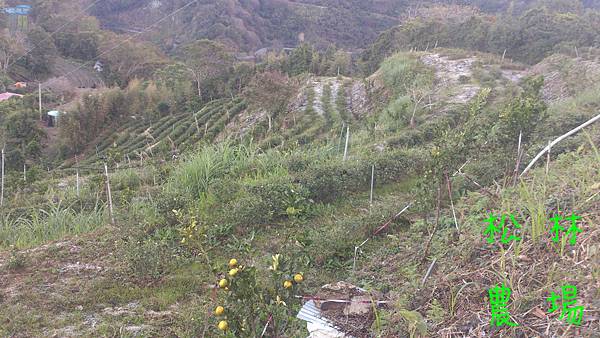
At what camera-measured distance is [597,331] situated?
1.46m

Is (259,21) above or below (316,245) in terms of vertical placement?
below

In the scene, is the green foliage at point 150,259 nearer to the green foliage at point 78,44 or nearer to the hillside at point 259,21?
the green foliage at point 78,44

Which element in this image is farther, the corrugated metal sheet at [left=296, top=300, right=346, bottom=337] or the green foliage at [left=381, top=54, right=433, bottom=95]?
the green foliage at [left=381, top=54, right=433, bottom=95]

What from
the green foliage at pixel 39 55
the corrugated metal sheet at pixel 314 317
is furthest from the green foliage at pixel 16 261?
the green foliage at pixel 39 55

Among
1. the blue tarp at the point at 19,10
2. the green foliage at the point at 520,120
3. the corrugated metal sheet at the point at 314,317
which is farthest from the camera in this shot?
the blue tarp at the point at 19,10

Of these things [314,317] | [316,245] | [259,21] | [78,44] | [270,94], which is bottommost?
[78,44]

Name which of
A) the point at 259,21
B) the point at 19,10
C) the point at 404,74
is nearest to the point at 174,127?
the point at 404,74

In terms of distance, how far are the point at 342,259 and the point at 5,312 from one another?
2.26 m

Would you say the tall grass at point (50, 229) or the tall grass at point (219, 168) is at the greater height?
the tall grass at point (219, 168)

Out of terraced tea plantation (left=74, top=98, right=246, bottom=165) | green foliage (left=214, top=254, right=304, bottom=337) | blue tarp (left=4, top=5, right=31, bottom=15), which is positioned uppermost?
green foliage (left=214, top=254, right=304, bottom=337)

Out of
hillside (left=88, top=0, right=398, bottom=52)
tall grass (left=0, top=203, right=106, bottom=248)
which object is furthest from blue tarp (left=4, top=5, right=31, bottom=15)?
tall grass (left=0, top=203, right=106, bottom=248)

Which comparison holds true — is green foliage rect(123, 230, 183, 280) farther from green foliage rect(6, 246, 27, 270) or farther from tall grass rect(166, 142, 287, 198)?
tall grass rect(166, 142, 287, 198)

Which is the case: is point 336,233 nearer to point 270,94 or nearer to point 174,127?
point 270,94

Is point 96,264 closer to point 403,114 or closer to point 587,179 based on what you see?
point 587,179
